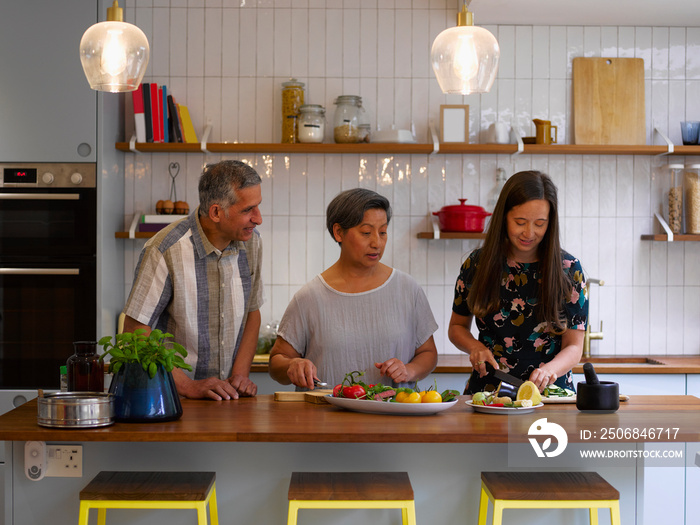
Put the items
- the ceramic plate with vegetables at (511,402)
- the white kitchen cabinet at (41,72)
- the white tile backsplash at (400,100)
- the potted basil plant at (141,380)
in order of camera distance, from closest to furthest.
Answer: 1. the potted basil plant at (141,380)
2. the ceramic plate with vegetables at (511,402)
3. the white kitchen cabinet at (41,72)
4. the white tile backsplash at (400,100)

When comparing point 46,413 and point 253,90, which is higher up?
point 253,90

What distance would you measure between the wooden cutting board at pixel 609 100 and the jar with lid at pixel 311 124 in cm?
132

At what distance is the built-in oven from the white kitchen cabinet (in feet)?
0.49

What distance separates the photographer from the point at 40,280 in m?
3.70

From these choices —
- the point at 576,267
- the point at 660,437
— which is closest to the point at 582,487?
the point at 660,437

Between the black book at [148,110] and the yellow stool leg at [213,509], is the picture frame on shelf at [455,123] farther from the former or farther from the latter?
the yellow stool leg at [213,509]

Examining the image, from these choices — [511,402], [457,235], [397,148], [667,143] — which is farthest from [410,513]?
[667,143]

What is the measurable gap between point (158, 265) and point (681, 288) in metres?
2.90

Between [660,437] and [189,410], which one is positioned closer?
[660,437]

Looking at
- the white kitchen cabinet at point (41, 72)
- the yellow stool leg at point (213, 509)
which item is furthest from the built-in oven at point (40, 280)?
the yellow stool leg at point (213, 509)

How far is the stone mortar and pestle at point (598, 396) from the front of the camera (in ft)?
6.93

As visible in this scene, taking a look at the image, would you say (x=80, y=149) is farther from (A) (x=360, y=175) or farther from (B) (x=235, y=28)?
(A) (x=360, y=175)

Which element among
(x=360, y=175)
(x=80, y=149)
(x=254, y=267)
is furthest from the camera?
(x=360, y=175)

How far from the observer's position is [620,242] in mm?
4094
